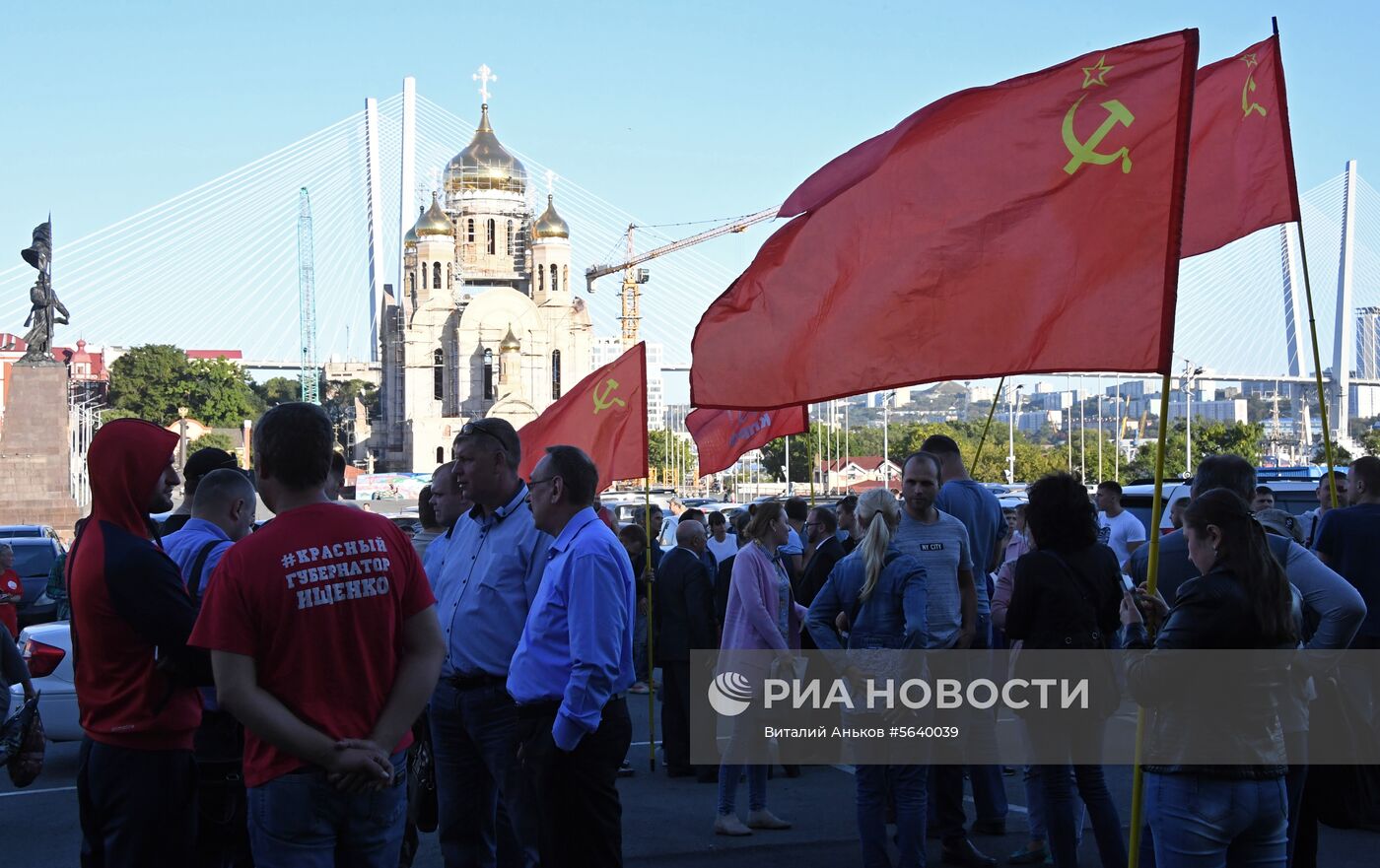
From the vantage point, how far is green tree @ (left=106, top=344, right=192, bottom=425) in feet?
379

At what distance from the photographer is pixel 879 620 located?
6.57 meters

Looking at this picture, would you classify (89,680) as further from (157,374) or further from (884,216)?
(157,374)

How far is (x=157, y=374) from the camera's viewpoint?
117375 mm

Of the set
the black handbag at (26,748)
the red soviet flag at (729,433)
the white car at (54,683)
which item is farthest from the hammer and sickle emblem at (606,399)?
the black handbag at (26,748)

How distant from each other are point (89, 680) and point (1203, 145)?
5855mm

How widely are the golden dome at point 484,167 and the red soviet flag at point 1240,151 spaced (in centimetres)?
11233

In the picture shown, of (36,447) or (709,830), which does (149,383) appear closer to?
(36,447)

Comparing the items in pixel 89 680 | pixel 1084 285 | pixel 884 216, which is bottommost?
pixel 89 680

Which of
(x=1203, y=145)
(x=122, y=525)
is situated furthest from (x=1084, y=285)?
(x=122, y=525)

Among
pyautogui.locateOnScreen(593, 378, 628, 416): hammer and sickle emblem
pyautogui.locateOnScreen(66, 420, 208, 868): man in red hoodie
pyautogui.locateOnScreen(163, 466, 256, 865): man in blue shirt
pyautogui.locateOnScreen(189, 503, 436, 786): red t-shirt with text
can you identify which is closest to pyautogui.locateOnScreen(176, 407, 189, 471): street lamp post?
pyautogui.locateOnScreen(593, 378, 628, 416): hammer and sickle emblem

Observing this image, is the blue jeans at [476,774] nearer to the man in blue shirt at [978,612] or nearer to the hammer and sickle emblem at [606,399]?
the man in blue shirt at [978,612]

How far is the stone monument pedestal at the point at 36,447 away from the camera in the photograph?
37219 mm

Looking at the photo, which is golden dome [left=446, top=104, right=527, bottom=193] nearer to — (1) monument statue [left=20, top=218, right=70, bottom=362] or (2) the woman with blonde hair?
(1) monument statue [left=20, top=218, right=70, bottom=362]

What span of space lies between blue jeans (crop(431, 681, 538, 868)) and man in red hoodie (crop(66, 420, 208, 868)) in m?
1.40
